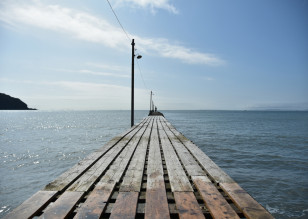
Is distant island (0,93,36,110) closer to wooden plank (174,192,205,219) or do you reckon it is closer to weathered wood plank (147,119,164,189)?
weathered wood plank (147,119,164,189)

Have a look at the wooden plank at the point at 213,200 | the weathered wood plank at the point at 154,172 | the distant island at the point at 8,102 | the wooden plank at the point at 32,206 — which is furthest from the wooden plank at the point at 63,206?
the distant island at the point at 8,102

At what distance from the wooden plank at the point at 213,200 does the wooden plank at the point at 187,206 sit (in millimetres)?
143

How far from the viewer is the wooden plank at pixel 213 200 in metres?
2.18

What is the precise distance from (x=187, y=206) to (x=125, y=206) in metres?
0.78

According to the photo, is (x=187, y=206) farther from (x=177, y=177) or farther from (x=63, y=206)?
(x=63, y=206)

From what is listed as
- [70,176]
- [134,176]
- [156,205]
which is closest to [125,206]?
[156,205]

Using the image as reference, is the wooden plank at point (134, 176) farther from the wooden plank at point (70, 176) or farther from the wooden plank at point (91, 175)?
the wooden plank at point (70, 176)

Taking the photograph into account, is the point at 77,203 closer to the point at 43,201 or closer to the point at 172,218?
the point at 43,201

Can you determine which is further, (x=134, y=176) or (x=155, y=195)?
(x=134, y=176)

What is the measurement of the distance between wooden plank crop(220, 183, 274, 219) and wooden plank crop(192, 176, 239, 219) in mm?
139

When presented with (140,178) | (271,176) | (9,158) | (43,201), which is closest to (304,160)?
(271,176)

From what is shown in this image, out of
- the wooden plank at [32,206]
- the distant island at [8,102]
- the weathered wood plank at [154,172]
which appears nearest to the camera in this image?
the wooden plank at [32,206]

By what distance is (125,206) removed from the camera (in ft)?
7.63

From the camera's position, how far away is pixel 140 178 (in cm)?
331
